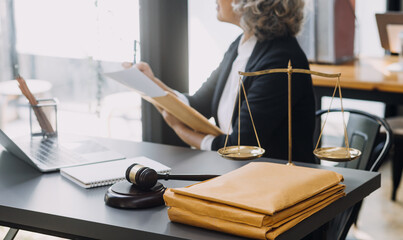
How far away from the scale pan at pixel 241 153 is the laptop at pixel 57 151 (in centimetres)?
32

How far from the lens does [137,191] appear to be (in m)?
1.31

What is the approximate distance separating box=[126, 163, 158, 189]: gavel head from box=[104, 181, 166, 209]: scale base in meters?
0.01

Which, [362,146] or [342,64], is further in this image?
[342,64]

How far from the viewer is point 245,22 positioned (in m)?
2.14

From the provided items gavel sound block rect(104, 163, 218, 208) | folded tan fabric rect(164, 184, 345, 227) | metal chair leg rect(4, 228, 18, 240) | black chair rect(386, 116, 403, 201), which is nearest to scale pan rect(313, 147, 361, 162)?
folded tan fabric rect(164, 184, 345, 227)

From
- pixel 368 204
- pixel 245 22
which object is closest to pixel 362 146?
pixel 245 22

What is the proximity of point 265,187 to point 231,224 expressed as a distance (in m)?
0.13

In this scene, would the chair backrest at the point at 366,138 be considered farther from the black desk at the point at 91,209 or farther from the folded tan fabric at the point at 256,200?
the folded tan fabric at the point at 256,200

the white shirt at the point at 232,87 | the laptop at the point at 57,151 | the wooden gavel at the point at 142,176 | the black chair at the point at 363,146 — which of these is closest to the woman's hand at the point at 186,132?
the white shirt at the point at 232,87

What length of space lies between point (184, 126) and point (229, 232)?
1031mm

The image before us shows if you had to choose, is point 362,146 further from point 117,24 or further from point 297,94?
point 117,24

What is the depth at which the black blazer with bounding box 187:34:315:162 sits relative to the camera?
198 cm

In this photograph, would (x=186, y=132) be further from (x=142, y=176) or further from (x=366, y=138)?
(x=142, y=176)

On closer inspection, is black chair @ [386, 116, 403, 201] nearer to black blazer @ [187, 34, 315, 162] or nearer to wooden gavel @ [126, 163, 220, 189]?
black blazer @ [187, 34, 315, 162]
